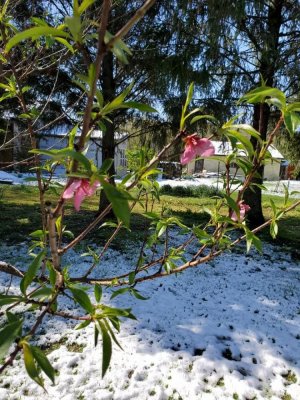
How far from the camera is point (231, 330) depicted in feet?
9.80

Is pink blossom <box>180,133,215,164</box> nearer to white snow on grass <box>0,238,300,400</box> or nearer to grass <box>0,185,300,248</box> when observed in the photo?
white snow on grass <box>0,238,300,400</box>

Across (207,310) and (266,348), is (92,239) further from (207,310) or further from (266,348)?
(266,348)

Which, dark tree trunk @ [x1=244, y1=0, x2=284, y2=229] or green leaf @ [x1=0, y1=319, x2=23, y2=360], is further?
dark tree trunk @ [x1=244, y1=0, x2=284, y2=229]

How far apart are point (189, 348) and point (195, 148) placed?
2.39 m

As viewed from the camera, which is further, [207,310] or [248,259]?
[248,259]

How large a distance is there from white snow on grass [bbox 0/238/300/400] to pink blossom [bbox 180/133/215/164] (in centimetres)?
199

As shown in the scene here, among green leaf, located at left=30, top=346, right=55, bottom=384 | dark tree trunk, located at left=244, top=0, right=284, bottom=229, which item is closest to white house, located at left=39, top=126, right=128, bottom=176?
green leaf, located at left=30, top=346, right=55, bottom=384

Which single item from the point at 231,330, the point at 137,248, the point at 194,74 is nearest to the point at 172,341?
the point at 231,330

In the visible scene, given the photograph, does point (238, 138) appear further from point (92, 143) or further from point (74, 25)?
point (92, 143)

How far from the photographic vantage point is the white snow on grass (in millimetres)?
2234

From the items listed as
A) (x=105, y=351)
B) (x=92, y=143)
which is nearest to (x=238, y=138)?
(x=105, y=351)

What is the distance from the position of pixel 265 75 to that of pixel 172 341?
4.19m

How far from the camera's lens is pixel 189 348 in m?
2.70

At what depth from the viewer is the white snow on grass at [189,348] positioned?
7.33 feet
